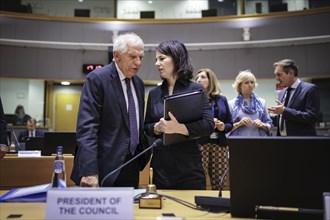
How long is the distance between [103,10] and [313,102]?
24.4 ft

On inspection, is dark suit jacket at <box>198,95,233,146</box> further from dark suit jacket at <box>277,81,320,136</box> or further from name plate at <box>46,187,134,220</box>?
name plate at <box>46,187,134,220</box>

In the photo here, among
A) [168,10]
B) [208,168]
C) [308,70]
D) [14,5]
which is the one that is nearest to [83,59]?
[14,5]

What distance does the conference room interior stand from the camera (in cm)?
802

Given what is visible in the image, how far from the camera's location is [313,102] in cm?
276

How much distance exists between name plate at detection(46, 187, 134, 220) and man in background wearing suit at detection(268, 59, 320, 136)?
210 cm

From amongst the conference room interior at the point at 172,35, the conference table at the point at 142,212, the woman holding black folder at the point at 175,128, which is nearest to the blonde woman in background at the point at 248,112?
the woman holding black folder at the point at 175,128

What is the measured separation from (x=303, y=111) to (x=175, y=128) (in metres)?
1.82

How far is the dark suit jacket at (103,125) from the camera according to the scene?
1.49 m

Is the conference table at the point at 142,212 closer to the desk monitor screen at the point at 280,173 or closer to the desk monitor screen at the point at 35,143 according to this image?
the desk monitor screen at the point at 280,173

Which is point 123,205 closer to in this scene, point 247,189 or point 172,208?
point 172,208

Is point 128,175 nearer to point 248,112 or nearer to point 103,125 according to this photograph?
point 103,125

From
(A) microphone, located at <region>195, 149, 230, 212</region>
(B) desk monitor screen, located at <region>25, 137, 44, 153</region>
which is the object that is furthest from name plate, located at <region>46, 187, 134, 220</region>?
(B) desk monitor screen, located at <region>25, 137, 44, 153</region>

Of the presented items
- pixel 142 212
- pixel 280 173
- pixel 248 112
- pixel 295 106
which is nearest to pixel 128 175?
pixel 142 212

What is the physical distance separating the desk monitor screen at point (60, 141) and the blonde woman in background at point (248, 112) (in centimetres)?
141
